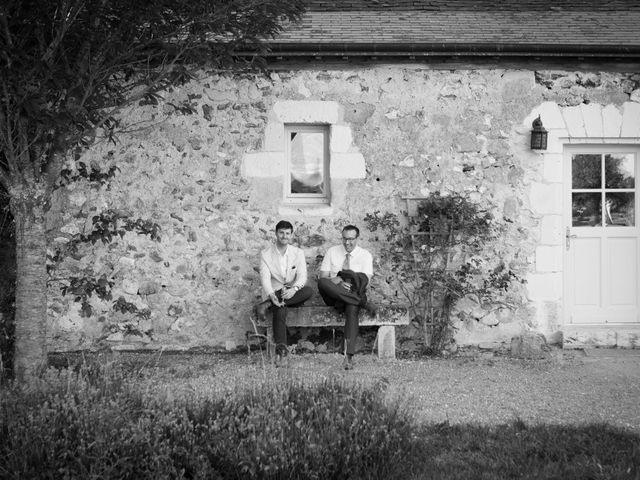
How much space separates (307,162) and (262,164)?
547 millimetres

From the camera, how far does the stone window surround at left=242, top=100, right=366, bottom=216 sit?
309 inches

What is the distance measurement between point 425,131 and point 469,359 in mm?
2544

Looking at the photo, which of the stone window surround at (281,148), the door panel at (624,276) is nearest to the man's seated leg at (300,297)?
the stone window surround at (281,148)

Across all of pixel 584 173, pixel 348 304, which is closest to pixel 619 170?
pixel 584 173

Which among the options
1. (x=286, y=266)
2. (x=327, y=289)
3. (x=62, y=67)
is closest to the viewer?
(x=62, y=67)

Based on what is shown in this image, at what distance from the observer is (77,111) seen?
5.40m

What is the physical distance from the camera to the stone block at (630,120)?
782cm

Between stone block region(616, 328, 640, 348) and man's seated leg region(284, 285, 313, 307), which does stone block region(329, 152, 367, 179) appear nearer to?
man's seated leg region(284, 285, 313, 307)

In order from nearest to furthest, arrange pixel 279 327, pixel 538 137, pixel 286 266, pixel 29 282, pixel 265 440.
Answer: pixel 265 440, pixel 29 282, pixel 279 327, pixel 286 266, pixel 538 137

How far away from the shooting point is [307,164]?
8062mm

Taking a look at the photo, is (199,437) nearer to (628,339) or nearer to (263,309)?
(263,309)

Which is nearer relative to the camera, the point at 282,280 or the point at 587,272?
the point at 282,280

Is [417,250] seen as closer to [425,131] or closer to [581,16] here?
[425,131]

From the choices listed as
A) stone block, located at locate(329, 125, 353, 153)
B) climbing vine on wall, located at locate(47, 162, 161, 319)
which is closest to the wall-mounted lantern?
stone block, located at locate(329, 125, 353, 153)
